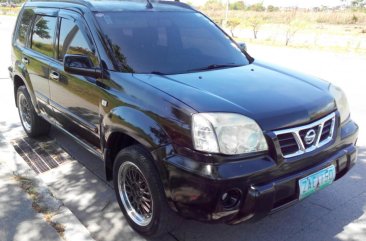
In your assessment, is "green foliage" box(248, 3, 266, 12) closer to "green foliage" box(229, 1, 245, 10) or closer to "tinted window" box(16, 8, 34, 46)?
"green foliage" box(229, 1, 245, 10)

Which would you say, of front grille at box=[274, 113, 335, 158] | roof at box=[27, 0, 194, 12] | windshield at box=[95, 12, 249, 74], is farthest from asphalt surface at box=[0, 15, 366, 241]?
roof at box=[27, 0, 194, 12]

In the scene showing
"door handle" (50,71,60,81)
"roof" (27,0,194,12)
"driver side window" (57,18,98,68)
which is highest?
"roof" (27,0,194,12)

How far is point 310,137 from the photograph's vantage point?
8.93ft

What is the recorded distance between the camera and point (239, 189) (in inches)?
94.8

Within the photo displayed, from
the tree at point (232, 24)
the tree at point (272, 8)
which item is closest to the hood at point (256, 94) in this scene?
the tree at point (232, 24)

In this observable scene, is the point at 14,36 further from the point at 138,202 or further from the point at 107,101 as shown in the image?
the point at 138,202

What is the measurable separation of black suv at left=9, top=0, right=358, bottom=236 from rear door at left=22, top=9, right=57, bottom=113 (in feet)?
0.12

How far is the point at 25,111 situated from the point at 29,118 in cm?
21

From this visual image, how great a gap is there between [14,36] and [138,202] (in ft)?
11.8

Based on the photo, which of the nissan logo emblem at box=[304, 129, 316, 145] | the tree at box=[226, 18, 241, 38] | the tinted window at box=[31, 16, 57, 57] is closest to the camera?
the nissan logo emblem at box=[304, 129, 316, 145]

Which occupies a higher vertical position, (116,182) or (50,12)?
(50,12)

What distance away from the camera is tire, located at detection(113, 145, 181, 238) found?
2732 millimetres

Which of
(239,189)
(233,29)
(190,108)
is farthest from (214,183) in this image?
(233,29)

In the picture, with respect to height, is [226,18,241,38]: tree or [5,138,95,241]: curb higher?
[226,18,241,38]: tree
